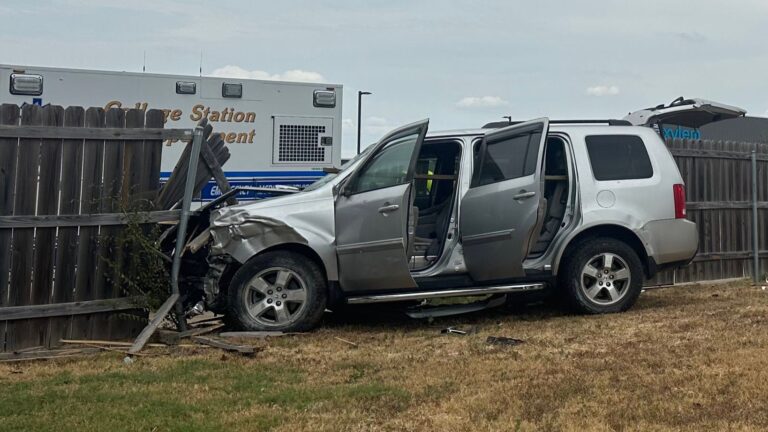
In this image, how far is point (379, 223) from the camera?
6.73 meters

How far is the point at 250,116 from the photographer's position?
497 inches

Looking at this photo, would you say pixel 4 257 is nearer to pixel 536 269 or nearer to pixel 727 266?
pixel 536 269

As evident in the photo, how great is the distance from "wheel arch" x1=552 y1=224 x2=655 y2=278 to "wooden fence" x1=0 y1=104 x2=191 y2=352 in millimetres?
3708

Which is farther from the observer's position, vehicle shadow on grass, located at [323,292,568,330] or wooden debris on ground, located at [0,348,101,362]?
vehicle shadow on grass, located at [323,292,568,330]

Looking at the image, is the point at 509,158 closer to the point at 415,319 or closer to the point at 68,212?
the point at 415,319

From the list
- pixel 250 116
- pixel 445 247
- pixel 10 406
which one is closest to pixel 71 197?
pixel 10 406

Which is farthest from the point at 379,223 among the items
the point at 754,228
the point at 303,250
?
the point at 754,228

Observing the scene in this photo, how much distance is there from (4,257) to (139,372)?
1.62 metres

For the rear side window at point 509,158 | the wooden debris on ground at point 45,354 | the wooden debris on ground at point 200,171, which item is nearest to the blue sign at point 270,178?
the wooden debris on ground at point 200,171

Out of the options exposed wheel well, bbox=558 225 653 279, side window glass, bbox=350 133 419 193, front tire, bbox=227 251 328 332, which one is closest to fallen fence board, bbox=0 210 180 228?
front tire, bbox=227 251 328 332

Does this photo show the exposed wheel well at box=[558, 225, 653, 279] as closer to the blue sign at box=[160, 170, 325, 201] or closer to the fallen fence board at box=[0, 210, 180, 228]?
the fallen fence board at box=[0, 210, 180, 228]

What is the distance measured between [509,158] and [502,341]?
1874 millimetres

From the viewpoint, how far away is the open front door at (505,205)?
6.87 meters

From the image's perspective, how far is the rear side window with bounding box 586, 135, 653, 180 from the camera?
7.52 m
